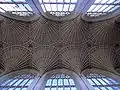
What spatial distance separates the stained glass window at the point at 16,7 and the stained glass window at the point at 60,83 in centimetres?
574

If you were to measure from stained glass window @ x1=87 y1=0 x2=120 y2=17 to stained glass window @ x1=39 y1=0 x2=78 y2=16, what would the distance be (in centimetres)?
158

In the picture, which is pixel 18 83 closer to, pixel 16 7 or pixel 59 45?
pixel 59 45

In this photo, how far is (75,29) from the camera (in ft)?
49.3

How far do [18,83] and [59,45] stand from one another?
17.3 feet

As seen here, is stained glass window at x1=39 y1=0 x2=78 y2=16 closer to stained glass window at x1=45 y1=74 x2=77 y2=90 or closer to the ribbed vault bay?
the ribbed vault bay

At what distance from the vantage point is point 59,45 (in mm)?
15562

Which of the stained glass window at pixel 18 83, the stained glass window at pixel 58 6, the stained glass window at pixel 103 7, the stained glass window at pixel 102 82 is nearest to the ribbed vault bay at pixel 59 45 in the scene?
the stained glass window at pixel 58 6

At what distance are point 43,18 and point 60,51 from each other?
3.40 meters

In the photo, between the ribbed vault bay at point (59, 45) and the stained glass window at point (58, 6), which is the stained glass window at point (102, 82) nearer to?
the ribbed vault bay at point (59, 45)

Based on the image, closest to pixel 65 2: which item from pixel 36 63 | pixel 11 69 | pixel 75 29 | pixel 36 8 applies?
pixel 36 8

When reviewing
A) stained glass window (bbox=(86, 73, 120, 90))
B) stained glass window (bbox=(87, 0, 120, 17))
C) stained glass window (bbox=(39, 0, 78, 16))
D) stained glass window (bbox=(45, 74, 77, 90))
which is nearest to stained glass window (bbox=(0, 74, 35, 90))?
stained glass window (bbox=(45, 74, 77, 90))

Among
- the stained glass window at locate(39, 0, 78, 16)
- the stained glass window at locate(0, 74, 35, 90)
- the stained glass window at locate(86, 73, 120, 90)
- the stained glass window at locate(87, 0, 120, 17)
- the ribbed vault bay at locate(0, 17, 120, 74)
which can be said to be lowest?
the stained glass window at locate(86, 73, 120, 90)

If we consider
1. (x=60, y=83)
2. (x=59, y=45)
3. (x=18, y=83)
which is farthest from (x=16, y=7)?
(x=60, y=83)

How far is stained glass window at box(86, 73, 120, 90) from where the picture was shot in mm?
11391
